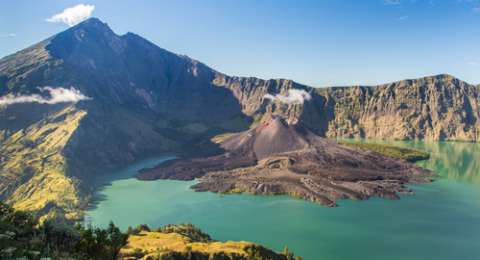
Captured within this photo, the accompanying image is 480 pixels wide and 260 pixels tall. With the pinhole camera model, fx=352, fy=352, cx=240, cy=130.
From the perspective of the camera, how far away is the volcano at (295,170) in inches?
5025

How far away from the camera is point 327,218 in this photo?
99.2 metres

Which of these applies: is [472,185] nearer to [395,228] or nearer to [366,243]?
[395,228]

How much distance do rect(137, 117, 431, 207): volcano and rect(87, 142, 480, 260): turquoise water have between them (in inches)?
274

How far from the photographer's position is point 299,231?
88562 millimetres

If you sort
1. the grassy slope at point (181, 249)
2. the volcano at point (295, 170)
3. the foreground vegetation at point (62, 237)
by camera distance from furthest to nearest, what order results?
the volcano at point (295, 170) → the grassy slope at point (181, 249) → the foreground vegetation at point (62, 237)

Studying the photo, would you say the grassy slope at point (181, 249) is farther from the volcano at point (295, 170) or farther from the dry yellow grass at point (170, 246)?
the volcano at point (295, 170)

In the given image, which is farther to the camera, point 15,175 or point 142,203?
point 15,175

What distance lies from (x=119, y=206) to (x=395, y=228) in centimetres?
8250

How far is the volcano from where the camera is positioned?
419 ft

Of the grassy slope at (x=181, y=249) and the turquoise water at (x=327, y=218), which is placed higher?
the grassy slope at (x=181, y=249)

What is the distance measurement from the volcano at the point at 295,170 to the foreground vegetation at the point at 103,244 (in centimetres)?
5719

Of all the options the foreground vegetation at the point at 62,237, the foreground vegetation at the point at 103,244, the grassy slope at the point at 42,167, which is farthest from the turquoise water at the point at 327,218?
the foreground vegetation at the point at 62,237

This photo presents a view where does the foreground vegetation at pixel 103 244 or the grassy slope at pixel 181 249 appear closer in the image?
the foreground vegetation at pixel 103 244

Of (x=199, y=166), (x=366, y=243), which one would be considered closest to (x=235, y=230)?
(x=366, y=243)
